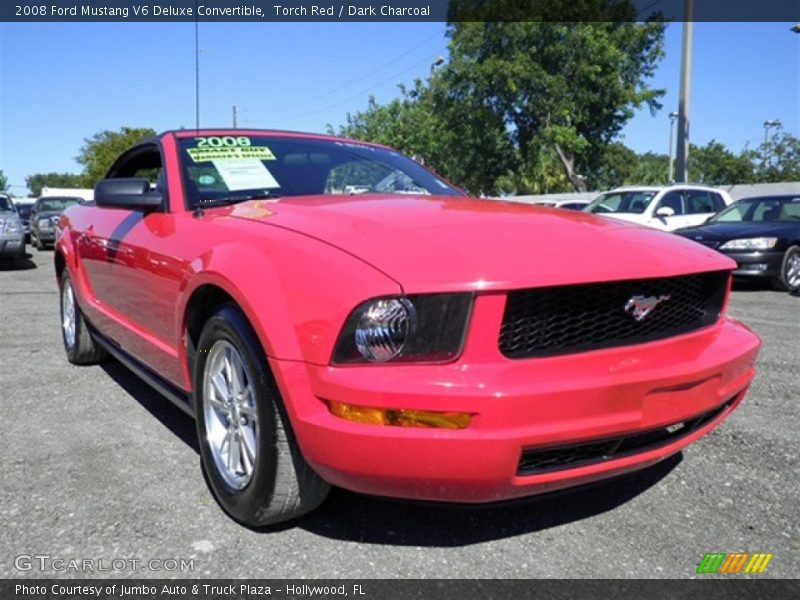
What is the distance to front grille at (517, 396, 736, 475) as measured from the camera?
6.79ft

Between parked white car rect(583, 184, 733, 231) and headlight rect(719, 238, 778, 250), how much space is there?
105 inches

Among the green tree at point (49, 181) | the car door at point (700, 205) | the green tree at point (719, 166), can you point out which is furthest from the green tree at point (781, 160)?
the green tree at point (49, 181)

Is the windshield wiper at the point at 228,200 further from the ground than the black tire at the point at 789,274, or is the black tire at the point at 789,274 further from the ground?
the windshield wiper at the point at 228,200

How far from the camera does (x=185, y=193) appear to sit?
3244 mm

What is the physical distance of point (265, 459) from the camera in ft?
Result: 7.50

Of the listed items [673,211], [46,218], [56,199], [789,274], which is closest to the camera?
[789,274]

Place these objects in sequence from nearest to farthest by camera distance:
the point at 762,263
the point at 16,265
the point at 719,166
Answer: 1. the point at 762,263
2. the point at 16,265
3. the point at 719,166

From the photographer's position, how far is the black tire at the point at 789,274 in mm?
9609

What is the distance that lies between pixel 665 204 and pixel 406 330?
12.1 meters

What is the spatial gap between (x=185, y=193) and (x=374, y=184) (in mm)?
957

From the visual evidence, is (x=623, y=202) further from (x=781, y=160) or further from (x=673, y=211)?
(x=781, y=160)

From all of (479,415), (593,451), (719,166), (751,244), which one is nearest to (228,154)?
(479,415)

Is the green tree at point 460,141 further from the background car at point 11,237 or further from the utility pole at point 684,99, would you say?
the background car at point 11,237

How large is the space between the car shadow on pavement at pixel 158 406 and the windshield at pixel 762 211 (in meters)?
9.22
